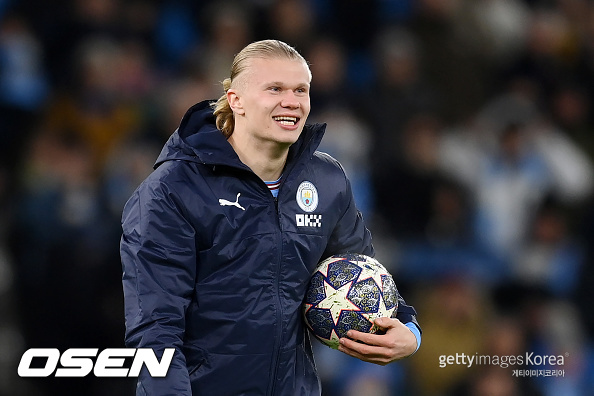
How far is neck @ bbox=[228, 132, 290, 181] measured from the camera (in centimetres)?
357

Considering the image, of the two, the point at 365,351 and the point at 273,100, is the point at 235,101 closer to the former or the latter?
the point at 273,100

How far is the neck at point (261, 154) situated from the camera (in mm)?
3568

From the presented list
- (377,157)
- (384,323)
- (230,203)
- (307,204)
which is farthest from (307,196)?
(377,157)

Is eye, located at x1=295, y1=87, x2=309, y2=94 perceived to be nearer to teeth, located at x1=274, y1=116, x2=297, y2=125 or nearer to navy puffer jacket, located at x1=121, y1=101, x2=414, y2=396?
teeth, located at x1=274, y1=116, x2=297, y2=125

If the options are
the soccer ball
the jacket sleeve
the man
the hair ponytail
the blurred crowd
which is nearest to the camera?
the jacket sleeve

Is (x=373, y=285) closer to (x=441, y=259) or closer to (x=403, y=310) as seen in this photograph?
(x=403, y=310)

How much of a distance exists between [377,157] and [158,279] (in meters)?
4.68

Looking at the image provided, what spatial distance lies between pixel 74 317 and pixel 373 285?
10.5ft

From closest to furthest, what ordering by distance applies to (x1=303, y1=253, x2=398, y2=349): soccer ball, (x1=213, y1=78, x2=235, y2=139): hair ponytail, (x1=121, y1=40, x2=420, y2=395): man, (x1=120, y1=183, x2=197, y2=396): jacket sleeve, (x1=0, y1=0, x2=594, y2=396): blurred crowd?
(x1=120, y1=183, x2=197, y2=396): jacket sleeve → (x1=121, y1=40, x2=420, y2=395): man → (x1=303, y1=253, x2=398, y2=349): soccer ball → (x1=213, y1=78, x2=235, y2=139): hair ponytail → (x1=0, y1=0, x2=594, y2=396): blurred crowd

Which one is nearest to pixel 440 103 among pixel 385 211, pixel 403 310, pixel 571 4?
pixel 385 211

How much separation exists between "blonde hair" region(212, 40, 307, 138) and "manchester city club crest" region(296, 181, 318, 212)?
360mm

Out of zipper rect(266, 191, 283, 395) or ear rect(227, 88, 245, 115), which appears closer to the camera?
zipper rect(266, 191, 283, 395)

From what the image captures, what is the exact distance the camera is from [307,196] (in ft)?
11.9

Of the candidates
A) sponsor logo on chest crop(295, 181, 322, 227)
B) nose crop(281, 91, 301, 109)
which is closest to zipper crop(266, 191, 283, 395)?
sponsor logo on chest crop(295, 181, 322, 227)
